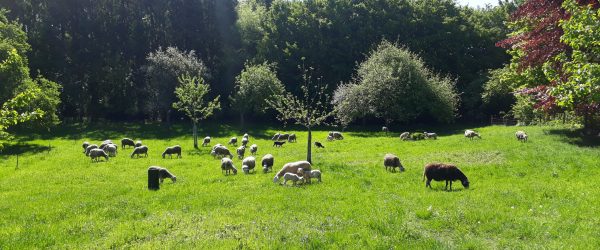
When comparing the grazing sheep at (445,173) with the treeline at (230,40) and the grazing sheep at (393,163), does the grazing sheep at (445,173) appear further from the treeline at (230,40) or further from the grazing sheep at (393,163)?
the treeline at (230,40)

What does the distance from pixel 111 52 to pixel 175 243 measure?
227ft

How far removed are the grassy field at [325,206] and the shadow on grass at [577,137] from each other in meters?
0.59

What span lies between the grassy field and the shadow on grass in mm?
587

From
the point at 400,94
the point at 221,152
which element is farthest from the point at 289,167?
the point at 400,94

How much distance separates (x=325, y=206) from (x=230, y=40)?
221ft

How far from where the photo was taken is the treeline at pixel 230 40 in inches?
2825

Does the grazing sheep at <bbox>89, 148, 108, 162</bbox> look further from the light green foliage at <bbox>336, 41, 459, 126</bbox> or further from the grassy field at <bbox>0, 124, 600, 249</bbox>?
the light green foliage at <bbox>336, 41, 459, 126</bbox>

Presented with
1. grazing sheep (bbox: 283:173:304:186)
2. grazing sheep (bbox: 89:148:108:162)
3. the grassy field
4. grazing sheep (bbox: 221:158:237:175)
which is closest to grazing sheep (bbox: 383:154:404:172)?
the grassy field

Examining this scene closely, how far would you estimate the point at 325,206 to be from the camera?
1638cm

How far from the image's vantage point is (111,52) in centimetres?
7356

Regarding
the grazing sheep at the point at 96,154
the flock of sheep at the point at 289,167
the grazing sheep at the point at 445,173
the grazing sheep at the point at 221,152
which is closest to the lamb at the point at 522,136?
the flock of sheep at the point at 289,167

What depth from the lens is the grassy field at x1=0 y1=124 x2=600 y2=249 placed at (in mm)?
12789

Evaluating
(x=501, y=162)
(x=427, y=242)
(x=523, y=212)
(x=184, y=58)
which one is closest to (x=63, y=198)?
(x=427, y=242)

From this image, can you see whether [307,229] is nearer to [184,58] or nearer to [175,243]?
[175,243]
